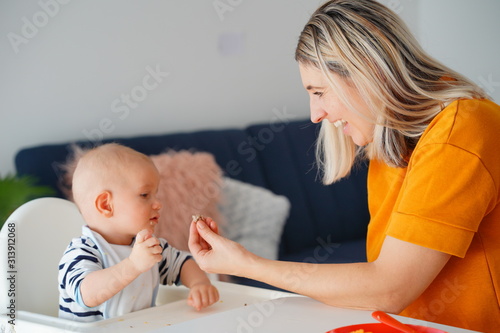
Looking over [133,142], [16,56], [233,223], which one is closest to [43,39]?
[16,56]

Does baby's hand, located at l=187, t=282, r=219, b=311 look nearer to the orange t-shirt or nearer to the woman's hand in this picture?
the woman's hand

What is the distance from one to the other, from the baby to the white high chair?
0.29 feet

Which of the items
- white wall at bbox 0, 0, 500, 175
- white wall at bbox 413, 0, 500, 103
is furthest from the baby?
white wall at bbox 413, 0, 500, 103

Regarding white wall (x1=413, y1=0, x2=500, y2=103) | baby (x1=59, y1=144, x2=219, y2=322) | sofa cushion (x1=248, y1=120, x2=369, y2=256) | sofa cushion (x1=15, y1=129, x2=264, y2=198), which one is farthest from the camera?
white wall (x1=413, y1=0, x2=500, y2=103)

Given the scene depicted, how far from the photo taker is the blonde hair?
42.1 inches

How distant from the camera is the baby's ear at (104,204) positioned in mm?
1264

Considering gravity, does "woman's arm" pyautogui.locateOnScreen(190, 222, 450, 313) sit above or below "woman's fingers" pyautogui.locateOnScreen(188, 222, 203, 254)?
below

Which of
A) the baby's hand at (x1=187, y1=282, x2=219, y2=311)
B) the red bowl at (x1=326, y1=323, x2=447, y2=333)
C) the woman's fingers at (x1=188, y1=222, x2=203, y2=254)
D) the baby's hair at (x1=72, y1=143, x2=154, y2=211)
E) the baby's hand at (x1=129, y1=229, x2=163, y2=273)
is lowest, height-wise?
the baby's hand at (x1=187, y1=282, x2=219, y2=311)

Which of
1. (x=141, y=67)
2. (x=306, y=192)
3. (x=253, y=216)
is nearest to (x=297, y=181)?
(x=306, y=192)

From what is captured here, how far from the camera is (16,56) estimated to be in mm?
2025

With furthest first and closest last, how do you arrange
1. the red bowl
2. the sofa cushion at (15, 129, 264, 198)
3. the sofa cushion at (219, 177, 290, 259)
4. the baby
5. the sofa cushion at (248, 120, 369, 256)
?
the sofa cushion at (248, 120, 369, 256) → the sofa cushion at (219, 177, 290, 259) → the sofa cushion at (15, 129, 264, 198) → the baby → the red bowl

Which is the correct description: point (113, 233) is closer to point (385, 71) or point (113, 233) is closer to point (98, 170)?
point (98, 170)

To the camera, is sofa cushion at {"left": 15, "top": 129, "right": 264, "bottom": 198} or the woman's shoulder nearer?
the woman's shoulder

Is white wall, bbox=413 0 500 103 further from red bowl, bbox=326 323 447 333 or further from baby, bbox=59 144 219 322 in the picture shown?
red bowl, bbox=326 323 447 333
